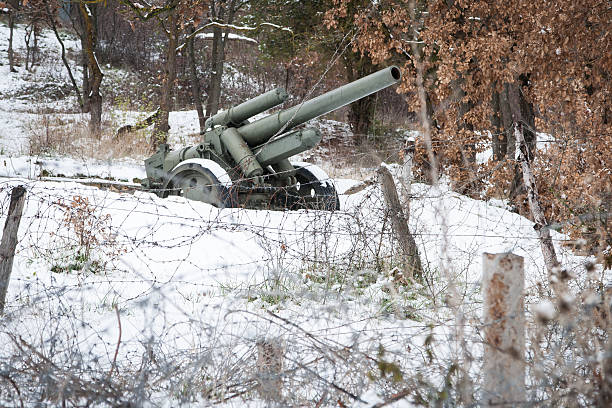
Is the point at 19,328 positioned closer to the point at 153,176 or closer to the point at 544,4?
the point at 153,176

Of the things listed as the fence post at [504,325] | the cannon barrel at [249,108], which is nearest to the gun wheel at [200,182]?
the cannon barrel at [249,108]

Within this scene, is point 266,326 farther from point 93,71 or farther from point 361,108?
point 361,108

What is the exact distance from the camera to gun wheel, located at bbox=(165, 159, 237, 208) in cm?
686

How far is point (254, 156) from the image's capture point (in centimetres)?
733

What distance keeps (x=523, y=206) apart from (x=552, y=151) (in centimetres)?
120

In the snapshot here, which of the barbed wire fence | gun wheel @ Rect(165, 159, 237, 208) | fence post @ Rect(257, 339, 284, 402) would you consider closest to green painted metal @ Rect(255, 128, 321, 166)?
gun wheel @ Rect(165, 159, 237, 208)

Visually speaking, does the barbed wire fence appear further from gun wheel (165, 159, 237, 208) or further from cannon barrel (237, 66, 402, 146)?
cannon barrel (237, 66, 402, 146)

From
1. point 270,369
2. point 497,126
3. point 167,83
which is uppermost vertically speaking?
point 167,83

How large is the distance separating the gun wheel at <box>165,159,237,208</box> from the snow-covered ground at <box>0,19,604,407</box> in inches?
21.6

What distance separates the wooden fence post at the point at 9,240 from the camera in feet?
11.6

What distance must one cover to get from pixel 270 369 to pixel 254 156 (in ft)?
16.7

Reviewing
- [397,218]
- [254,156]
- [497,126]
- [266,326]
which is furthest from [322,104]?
[497,126]

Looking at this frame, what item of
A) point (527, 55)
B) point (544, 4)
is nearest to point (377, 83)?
point (527, 55)

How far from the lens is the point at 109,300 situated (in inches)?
154
